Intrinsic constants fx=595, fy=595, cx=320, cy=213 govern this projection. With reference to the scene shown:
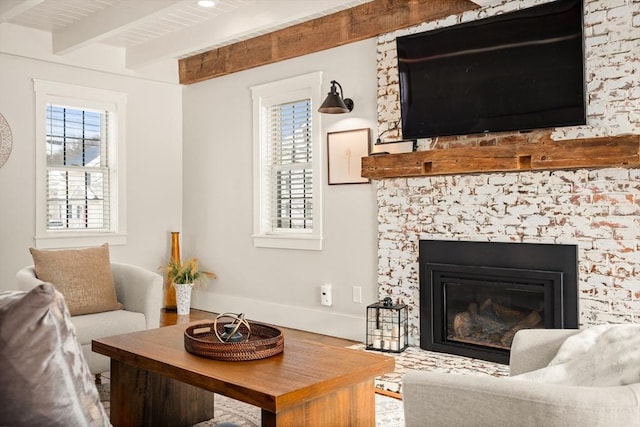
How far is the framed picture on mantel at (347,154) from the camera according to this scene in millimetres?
4707

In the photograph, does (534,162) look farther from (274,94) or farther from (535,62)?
(274,94)

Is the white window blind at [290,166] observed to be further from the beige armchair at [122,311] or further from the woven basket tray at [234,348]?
the woven basket tray at [234,348]

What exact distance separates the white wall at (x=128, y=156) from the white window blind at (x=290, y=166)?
1.31 m

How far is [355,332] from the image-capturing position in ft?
15.5

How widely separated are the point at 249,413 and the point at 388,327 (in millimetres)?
1544

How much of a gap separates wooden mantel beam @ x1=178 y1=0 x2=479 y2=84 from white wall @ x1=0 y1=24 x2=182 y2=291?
55 centimetres

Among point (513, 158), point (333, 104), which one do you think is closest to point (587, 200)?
point (513, 158)

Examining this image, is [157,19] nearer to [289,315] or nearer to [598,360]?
[289,315]

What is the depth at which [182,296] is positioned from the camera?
5891 mm

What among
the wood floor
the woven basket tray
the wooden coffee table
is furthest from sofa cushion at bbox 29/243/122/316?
the wood floor

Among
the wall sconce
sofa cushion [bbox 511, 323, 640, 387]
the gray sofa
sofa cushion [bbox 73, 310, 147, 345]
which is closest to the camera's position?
the gray sofa

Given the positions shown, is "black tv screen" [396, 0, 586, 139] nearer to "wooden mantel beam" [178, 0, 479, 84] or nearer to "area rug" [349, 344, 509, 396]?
"wooden mantel beam" [178, 0, 479, 84]

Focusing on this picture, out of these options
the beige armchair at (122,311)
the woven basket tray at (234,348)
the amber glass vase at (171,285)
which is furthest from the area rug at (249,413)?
the amber glass vase at (171,285)

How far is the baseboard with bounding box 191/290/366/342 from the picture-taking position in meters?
4.79
